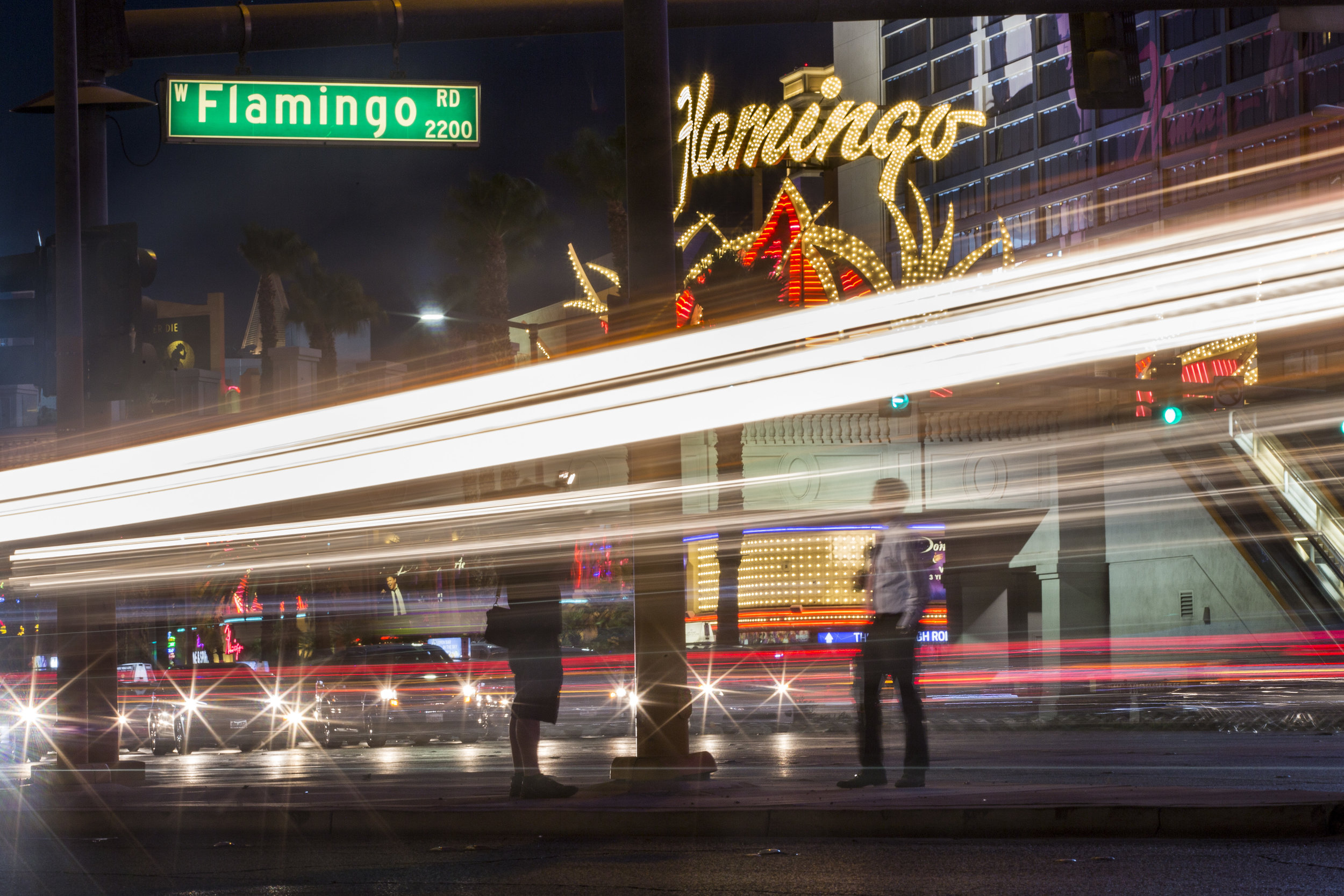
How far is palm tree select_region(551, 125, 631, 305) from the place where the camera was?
136 feet

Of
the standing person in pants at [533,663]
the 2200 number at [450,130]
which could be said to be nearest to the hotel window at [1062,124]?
the 2200 number at [450,130]

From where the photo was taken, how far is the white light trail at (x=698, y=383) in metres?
14.5

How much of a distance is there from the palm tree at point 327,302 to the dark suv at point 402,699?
44.8 meters

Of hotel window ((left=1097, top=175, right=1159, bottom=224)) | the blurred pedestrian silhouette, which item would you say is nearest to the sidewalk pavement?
the blurred pedestrian silhouette

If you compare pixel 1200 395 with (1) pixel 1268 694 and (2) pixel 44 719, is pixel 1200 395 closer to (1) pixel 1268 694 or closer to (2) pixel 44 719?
(1) pixel 1268 694

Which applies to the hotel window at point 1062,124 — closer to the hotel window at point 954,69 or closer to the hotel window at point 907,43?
the hotel window at point 954,69

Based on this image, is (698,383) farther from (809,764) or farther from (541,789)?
(541,789)

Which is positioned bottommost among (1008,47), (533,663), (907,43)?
(533,663)

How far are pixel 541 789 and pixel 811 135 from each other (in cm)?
2526

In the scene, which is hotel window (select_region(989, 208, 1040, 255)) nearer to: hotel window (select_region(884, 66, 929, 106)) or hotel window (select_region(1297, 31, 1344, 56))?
hotel window (select_region(884, 66, 929, 106))

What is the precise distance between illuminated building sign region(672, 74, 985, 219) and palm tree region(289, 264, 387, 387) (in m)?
32.4


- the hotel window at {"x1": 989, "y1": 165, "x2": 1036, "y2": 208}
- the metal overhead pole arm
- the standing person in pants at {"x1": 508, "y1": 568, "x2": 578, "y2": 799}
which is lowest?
the standing person in pants at {"x1": 508, "y1": 568, "x2": 578, "y2": 799}

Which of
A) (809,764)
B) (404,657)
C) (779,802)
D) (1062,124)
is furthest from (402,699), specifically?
(1062,124)

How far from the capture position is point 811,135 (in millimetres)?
32312
